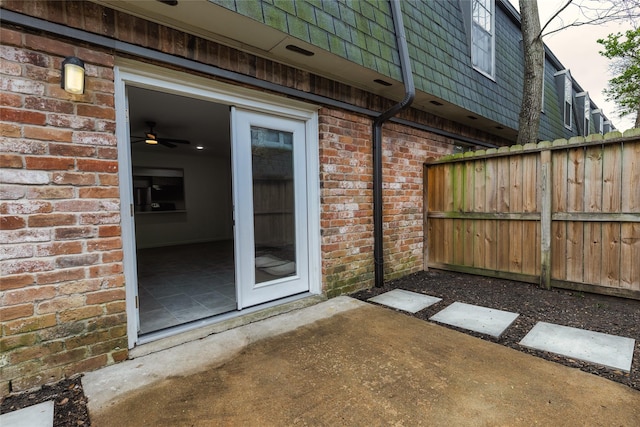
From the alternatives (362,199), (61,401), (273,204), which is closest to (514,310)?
(362,199)

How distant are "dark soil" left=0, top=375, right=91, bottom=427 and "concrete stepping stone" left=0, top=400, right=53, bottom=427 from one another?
3cm

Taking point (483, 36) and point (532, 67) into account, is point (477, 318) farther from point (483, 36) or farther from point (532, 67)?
point (483, 36)

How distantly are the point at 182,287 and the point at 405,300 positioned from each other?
2.87 metres

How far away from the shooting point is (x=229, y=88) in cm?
267

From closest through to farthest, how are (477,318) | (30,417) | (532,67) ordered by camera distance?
(30,417) < (477,318) < (532,67)

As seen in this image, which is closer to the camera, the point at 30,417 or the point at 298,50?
the point at 30,417

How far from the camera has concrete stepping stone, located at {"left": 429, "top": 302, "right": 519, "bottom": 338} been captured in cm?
262

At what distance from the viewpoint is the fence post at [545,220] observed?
358cm

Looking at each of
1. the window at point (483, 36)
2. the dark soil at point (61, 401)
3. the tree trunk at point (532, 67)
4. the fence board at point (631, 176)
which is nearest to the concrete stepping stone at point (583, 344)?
the fence board at point (631, 176)

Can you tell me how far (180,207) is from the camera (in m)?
8.26

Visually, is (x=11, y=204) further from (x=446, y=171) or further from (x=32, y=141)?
(x=446, y=171)

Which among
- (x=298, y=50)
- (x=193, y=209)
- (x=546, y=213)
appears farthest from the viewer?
(x=193, y=209)

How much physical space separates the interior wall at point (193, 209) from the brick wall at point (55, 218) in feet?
19.7

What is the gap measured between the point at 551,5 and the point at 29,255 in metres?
7.44
